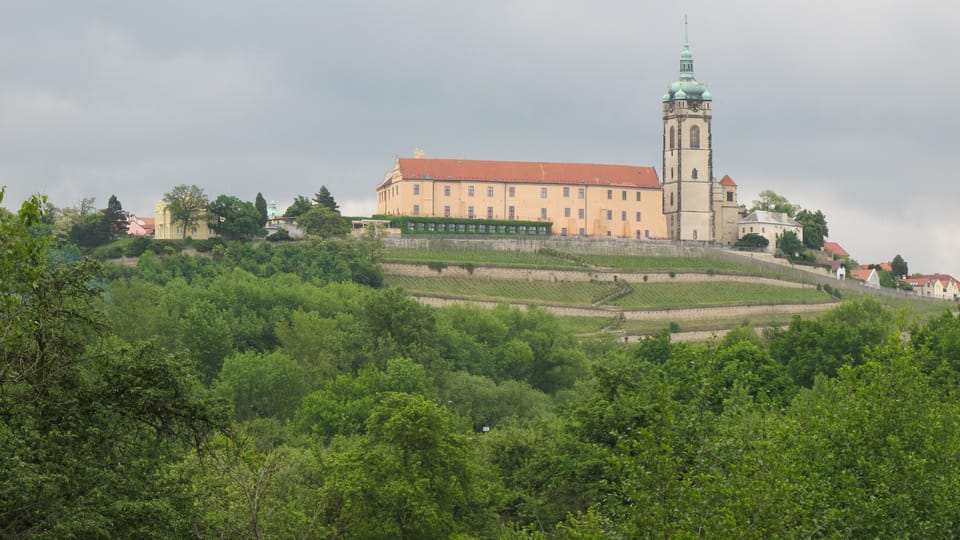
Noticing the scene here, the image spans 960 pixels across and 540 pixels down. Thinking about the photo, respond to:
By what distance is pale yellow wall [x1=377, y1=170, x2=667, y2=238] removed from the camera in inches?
4975

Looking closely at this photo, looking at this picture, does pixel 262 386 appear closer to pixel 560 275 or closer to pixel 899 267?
pixel 560 275

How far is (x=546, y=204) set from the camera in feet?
424

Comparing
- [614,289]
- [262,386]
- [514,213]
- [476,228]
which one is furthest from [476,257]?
[262,386]

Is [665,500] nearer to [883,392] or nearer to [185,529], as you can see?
[185,529]

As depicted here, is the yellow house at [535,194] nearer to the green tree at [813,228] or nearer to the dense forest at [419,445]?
the green tree at [813,228]

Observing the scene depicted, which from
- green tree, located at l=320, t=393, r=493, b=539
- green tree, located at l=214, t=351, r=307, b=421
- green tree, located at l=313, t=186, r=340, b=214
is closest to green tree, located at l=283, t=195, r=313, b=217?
green tree, located at l=313, t=186, r=340, b=214

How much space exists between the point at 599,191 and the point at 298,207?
80.2ft

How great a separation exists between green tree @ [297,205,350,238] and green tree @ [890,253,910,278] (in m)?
60.7

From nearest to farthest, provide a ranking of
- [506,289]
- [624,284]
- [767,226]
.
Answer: [506,289], [624,284], [767,226]

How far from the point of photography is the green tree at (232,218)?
11731 cm

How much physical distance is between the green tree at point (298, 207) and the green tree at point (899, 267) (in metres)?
60.2

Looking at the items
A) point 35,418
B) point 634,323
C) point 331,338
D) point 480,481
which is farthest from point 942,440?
point 634,323

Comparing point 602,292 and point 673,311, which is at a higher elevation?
point 602,292

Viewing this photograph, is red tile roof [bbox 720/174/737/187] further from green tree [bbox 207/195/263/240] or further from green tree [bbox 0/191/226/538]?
green tree [bbox 0/191/226/538]
